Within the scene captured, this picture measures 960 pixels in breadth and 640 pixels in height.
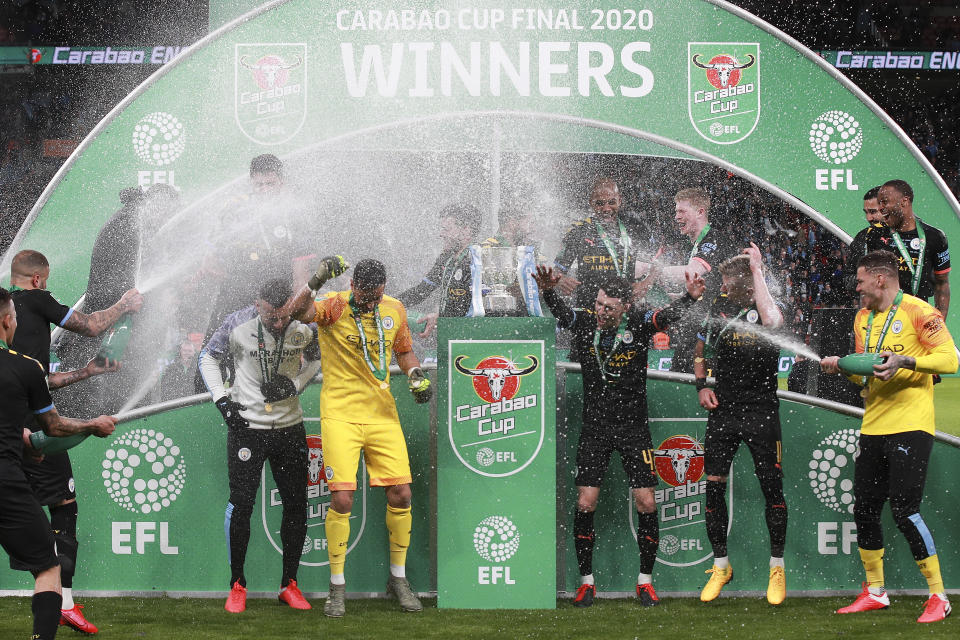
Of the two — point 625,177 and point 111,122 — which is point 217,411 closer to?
point 111,122

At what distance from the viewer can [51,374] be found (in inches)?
229

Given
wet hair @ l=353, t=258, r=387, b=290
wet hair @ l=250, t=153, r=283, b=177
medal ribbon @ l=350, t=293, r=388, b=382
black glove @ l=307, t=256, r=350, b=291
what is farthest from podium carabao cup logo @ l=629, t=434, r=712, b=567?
wet hair @ l=250, t=153, r=283, b=177

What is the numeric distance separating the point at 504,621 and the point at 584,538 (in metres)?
0.74

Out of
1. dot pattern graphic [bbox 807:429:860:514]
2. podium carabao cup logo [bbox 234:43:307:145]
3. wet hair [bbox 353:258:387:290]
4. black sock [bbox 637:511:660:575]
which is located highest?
podium carabao cup logo [bbox 234:43:307:145]

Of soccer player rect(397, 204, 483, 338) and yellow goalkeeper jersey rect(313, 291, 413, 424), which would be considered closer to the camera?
yellow goalkeeper jersey rect(313, 291, 413, 424)

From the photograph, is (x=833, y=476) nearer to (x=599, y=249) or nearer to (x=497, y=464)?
(x=599, y=249)

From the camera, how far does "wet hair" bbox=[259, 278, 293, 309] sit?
582 centimetres

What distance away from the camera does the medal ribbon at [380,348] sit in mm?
5648

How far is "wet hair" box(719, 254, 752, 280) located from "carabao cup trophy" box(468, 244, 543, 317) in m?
1.13

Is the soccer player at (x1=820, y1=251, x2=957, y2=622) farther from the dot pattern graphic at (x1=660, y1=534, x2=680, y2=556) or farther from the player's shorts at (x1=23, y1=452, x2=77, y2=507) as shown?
the player's shorts at (x1=23, y1=452, x2=77, y2=507)

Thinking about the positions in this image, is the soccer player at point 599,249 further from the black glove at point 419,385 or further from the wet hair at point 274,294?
the wet hair at point 274,294

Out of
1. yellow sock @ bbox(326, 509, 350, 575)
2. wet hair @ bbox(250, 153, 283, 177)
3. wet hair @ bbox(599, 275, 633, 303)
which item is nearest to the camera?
yellow sock @ bbox(326, 509, 350, 575)

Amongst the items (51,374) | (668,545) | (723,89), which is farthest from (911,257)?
(51,374)

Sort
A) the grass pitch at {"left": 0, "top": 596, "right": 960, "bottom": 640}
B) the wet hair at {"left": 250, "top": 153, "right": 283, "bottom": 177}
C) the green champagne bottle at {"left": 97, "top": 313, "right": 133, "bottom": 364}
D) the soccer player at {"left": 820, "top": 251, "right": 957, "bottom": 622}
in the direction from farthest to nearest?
the wet hair at {"left": 250, "top": 153, "right": 283, "bottom": 177}, the green champagne bottle at {"left": 97, "top": 313, "right": 133, "bottom": 364}, the soccer player at {"left": 820, "top": 251, "right": 957, "bottom": 622}, the grass pitch at {"left": 0, "top": 596, "right": 960, "bottom": 640}
